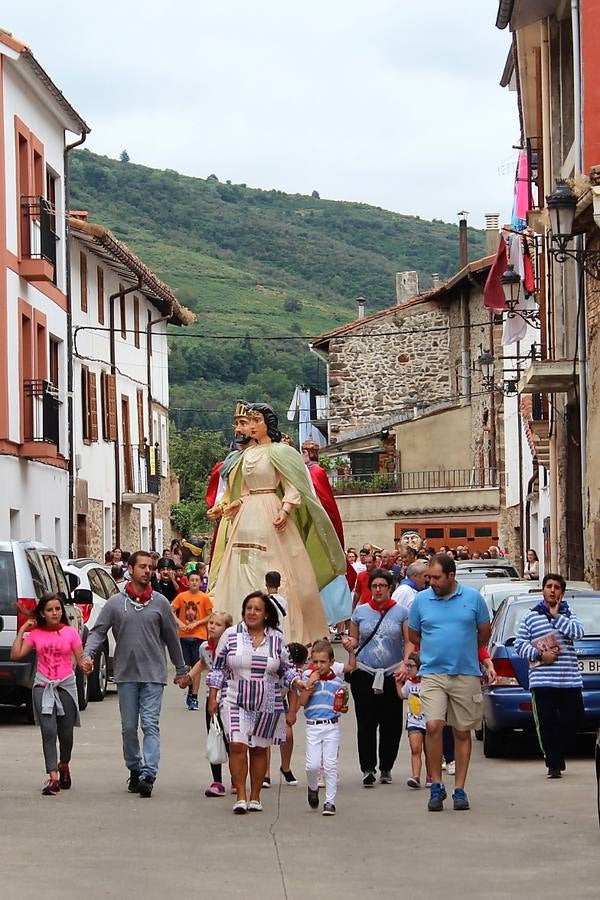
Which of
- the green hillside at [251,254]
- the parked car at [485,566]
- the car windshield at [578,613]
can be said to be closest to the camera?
the car windshield at [578,613]

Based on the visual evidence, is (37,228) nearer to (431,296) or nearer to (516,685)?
(516,685)

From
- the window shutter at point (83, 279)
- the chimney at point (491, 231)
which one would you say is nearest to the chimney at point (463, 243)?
the chimney at point (491, 231)

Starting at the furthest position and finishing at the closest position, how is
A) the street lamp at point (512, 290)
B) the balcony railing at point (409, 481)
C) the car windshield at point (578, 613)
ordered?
the balcony railing at point (409, 481) < the street lamp at point (512, 290) < the car windshield at point (578, 613)

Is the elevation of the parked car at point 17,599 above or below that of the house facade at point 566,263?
below

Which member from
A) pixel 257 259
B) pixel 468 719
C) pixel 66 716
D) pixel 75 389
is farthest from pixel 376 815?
pixel 257 259

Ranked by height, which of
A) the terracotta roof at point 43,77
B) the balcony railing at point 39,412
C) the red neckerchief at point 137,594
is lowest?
the red neckerchief at point 137,594

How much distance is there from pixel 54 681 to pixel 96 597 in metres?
9.99

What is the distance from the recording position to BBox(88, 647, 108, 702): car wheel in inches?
864

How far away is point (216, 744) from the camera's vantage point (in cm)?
1210

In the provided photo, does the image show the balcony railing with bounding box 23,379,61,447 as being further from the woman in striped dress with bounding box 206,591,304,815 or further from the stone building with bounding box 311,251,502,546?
the woman in striped dress with bounding box 206,591,304,815

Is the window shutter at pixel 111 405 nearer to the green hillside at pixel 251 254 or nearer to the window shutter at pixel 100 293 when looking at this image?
the window shutter at pixel 100 293

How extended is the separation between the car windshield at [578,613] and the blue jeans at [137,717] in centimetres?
367

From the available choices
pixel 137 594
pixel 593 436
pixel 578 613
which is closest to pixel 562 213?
pixel 593 436

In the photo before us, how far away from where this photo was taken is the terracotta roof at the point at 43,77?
107 feet
